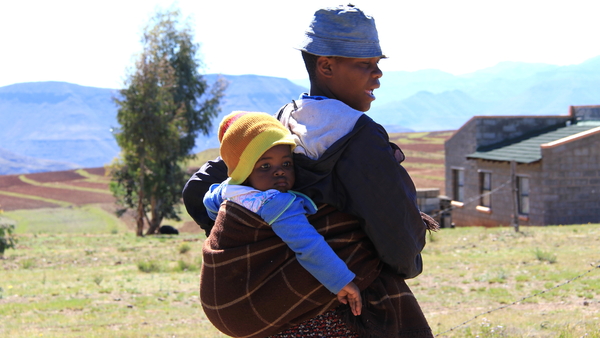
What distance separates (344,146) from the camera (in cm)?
205

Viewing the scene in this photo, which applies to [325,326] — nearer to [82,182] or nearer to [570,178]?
[570,178]

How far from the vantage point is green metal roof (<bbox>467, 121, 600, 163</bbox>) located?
2150cm

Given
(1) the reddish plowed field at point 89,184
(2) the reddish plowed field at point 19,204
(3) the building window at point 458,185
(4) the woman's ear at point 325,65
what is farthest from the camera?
(1) the reddish plowed field at point 89,184

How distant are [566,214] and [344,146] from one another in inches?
812

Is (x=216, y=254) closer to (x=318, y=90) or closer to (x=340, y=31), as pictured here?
(x=318, y=90)

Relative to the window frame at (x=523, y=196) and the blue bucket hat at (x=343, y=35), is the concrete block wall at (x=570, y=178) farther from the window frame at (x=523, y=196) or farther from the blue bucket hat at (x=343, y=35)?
the blue bucket hat at (x=343, y=35)

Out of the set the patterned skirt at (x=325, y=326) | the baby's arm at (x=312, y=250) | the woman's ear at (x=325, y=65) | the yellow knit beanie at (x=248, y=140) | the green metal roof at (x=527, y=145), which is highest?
the woman's ear at (x=325, y=65)

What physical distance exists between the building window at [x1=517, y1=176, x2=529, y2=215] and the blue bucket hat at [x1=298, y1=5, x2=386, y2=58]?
2060 cm

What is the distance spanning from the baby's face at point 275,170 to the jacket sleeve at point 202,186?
1.55 ft

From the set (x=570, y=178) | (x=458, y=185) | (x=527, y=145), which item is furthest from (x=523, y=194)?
(x=458, y=185)

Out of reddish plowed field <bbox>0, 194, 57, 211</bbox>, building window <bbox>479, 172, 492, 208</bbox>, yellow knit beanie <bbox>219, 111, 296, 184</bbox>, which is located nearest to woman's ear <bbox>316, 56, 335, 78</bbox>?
yellow knit beanie <bbox>219, 111, 296, 184</bbox>

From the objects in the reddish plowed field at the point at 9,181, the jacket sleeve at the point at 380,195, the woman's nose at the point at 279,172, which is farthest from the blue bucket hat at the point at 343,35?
the reddish plowed field at the point at 9,181

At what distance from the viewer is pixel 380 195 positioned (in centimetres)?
199

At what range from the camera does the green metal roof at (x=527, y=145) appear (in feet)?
70.5
